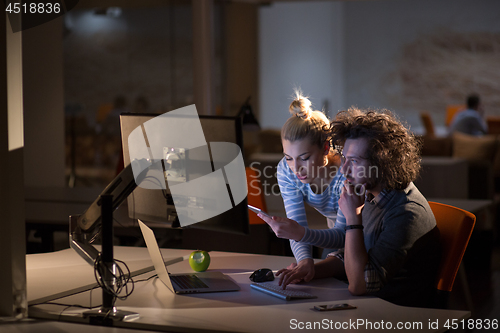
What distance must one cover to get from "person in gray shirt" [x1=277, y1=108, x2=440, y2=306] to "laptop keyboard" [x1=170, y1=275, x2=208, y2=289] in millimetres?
238

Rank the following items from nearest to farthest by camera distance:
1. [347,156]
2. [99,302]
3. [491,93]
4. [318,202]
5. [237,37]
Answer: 1. [99,302]
2. [347,156]
3. [318,202]
4. [237,37]
5. [491,93]

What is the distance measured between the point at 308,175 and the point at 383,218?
403 mm

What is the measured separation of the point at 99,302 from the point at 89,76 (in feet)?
20.2

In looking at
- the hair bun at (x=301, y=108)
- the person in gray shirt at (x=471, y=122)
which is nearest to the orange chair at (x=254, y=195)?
the hair bun at (x=301, y=108)

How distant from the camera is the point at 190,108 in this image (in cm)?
148

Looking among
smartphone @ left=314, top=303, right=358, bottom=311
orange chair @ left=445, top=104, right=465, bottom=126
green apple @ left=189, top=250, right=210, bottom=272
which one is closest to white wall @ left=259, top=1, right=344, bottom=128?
orange chair @ left=445, top=104, right=465, bottom=126

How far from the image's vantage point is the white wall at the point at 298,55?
985 cm

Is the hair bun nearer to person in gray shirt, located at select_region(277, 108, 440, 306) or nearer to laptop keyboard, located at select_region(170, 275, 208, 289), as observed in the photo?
person in gray shirt, located at select_region(277, 108, 440, 306)

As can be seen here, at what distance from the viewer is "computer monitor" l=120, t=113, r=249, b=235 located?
1.37 metres

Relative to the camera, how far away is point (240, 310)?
1.30 m

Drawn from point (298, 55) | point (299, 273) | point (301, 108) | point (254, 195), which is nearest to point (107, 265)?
point (299, 273)

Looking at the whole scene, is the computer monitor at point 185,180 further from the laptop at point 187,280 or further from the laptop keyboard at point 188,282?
the laptop keyboard at point 188,282

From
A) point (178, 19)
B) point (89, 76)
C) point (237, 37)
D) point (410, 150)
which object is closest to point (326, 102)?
point (237, 37)

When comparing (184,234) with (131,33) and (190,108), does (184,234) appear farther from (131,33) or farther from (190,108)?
(131,33)
